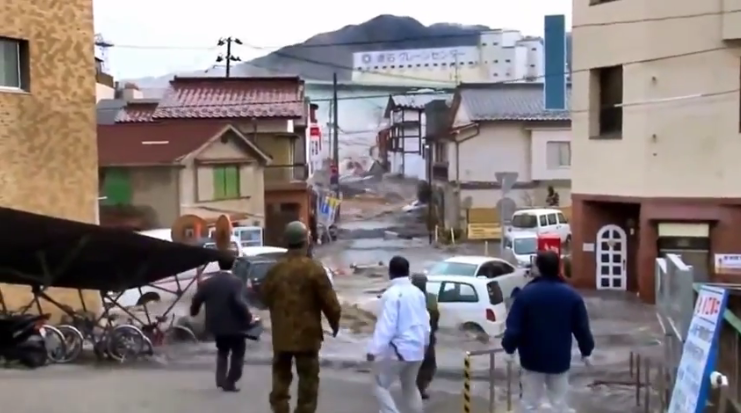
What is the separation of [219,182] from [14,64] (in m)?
20.6

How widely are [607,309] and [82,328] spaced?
50.6 feet

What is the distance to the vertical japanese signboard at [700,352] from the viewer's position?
7.36 metres

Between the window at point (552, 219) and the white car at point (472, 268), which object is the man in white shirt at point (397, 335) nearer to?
the white car at point (472, 268)

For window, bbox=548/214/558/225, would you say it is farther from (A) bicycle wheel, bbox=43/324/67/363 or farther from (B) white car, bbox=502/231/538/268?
(A) bicycle wheel, bbox=43/324/67/363

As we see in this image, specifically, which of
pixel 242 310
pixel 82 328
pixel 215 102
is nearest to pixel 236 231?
pixel 215 102

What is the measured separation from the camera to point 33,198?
22.2 m

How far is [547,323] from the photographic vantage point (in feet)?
28.2

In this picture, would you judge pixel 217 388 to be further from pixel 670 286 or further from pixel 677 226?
pixel 677 226

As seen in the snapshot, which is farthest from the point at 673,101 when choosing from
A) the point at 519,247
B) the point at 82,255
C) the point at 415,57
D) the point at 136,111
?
the point at 415,57

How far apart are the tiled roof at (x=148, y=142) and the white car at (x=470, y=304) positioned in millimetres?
18594

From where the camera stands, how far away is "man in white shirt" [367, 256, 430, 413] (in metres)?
9.38

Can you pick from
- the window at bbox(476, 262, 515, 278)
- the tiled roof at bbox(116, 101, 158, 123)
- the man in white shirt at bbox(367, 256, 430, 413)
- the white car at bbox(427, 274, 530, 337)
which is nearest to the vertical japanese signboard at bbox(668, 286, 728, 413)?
the man in white shirt at bbox(367, 256, 430, 413)

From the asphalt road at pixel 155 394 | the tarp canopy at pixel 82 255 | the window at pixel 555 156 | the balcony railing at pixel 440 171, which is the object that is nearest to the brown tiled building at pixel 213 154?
the balcony railing at pixel 440 171

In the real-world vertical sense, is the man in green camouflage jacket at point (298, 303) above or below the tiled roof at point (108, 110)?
below
